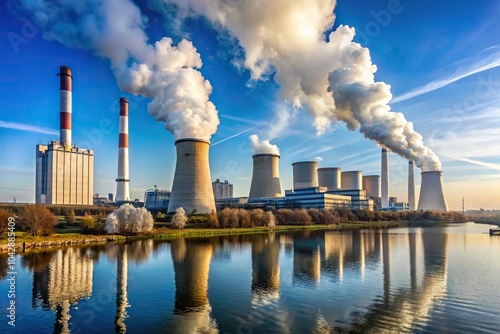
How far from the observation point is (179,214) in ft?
107

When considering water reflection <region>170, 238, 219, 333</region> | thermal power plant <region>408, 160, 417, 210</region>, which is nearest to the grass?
water reflection <region>170, 238, 219, 333</region>

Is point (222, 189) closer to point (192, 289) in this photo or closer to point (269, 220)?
point (269, 220)

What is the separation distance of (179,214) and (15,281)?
18879 mm

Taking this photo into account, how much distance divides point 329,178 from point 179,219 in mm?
46752

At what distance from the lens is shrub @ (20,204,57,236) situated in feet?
80.3

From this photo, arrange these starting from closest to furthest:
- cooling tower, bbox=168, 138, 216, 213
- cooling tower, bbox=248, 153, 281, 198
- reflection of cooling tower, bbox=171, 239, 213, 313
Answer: reflection of cooling tower, bbox=171, 239, 213, 313
cooling tower, bbox=168, 138, 216, 213
cooling tower, bbox=248, 153, 281, 198

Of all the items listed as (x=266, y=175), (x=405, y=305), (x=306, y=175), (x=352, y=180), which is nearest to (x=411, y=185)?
(x=352, y=180)

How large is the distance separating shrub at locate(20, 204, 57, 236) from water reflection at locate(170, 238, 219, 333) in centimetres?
941

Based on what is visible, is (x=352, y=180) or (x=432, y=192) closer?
(x=432, y=192)

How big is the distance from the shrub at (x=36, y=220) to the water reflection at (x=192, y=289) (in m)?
9.41

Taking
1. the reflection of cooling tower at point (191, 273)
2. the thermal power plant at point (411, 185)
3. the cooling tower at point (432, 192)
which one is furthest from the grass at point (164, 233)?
the thermal power plant at point (411, 185)

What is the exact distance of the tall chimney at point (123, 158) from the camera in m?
50.4

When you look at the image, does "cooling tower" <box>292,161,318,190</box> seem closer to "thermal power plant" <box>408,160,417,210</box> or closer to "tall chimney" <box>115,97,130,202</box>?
"thermal power plant" <box>408,160,417,210</box>

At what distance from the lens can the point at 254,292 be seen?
12.4 metres
